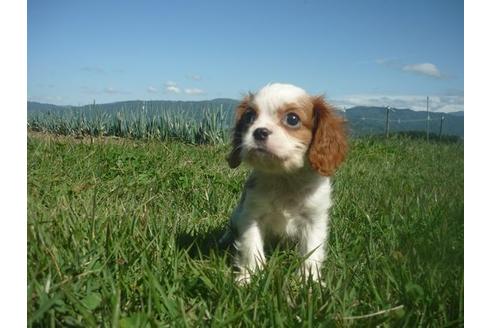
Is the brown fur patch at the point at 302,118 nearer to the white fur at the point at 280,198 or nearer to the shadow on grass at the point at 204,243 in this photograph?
the white fur at the point at 280,198

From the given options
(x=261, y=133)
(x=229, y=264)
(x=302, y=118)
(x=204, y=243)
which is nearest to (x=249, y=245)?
(x=229, y=264)

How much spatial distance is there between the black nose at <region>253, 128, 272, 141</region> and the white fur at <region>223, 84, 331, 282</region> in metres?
0.04

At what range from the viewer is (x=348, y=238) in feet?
9.44

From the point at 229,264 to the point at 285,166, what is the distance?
0.60 m

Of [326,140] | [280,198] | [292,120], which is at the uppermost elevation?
[292,120]

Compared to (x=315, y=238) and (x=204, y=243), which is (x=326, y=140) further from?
(x=204, y=243)

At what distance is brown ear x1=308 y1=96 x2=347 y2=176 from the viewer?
2.66 meters

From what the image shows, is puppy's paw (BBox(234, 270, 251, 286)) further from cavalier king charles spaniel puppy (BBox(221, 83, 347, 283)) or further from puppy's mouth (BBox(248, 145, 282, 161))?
puppy's mouth (BBox(248, 145, 282, 161))

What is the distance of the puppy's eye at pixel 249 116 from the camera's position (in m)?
2.68

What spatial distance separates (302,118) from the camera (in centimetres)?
271

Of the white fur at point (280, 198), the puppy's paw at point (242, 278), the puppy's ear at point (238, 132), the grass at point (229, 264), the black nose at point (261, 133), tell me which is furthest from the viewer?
the puppy's ear at point (238, 132)

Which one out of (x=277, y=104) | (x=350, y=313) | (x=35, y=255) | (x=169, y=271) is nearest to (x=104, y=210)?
(x=169, y=271)

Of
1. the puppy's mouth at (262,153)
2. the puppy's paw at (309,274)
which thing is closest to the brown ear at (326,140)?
the puppy's mouth at (262,153)

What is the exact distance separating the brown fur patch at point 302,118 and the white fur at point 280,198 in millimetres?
28
